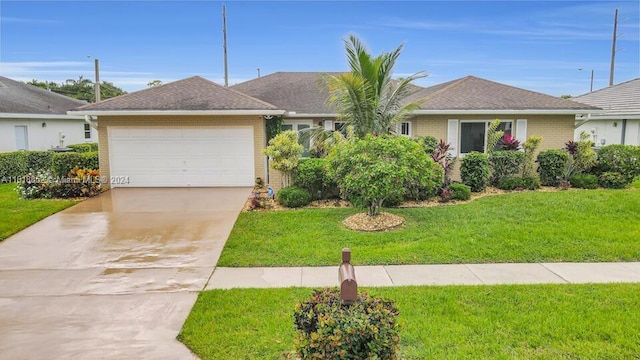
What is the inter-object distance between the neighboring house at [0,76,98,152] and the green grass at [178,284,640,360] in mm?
15639

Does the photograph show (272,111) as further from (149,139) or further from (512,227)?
(512,227)

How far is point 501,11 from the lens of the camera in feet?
61.5

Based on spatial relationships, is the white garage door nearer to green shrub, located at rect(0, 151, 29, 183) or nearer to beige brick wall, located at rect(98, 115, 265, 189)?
beige brick wall, located at rect(98, 115, 265, 189)

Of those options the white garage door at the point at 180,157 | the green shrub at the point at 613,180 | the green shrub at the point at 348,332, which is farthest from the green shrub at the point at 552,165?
the green shrub at the point at 348,332

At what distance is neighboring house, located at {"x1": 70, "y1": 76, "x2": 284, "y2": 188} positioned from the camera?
15469 millimetres

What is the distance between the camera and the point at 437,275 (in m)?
7.13

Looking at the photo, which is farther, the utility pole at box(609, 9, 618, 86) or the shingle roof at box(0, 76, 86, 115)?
the utility pole at box(609, 9, 618, 86)

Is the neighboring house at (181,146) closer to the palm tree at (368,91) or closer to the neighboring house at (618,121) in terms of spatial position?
the palm tree at (368,91)

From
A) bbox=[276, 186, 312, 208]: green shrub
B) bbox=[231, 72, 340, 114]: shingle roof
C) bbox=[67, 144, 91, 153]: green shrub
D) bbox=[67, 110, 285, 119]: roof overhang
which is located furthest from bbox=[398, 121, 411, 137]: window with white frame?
bbox=[67, 144, 91, 153]: green shrub

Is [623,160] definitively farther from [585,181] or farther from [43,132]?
[43,132]

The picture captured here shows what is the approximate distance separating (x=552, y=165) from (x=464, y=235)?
694cm

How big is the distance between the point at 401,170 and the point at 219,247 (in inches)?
164

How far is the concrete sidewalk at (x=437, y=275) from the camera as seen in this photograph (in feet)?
22.2

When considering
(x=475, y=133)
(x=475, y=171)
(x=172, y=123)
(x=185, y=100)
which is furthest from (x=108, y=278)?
(x=475, y=133)
